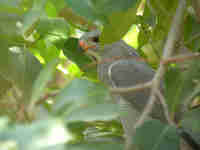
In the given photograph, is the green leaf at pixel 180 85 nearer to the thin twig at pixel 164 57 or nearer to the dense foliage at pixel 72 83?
the dense foliage at pixel 72 83

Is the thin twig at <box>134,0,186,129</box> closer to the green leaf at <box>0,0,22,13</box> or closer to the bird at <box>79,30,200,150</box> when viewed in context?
the green leaf at <box>0,0,22,13</box>

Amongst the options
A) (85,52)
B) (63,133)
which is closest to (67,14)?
(85,52)

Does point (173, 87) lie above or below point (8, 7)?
below

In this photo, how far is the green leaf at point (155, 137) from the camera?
73 centimetres

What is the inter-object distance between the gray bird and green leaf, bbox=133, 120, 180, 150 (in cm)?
93

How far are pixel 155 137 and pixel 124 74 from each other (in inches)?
47.9

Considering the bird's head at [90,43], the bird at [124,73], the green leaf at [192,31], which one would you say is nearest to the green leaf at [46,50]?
the bird's head at [90,43]

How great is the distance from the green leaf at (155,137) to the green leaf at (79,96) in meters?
0.14

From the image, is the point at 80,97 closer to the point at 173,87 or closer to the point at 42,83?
the point at 42,83

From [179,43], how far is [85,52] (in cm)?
55

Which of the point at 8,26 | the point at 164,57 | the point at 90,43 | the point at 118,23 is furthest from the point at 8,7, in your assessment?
the point at 90,43

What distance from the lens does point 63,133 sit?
0.45 meters

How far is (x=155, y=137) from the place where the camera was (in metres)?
0.76

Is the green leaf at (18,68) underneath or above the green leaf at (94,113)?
above
